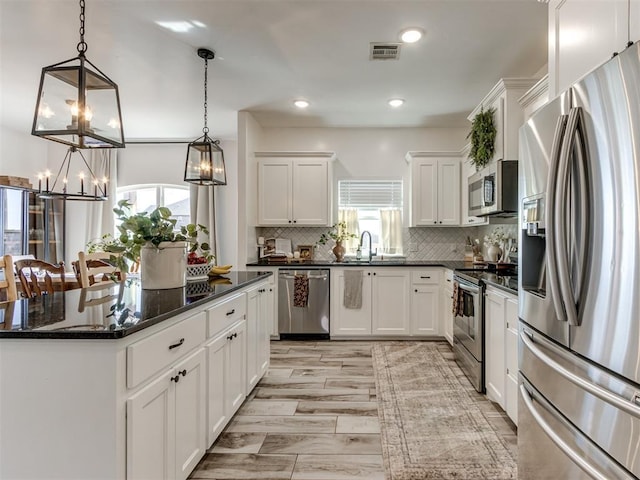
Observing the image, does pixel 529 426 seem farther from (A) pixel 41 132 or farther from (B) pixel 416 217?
(B) pixel 416 217

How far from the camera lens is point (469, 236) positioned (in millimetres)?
5109

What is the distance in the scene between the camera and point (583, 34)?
5.07 ft

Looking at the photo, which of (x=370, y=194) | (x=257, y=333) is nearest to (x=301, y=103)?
(x=370, y=194)

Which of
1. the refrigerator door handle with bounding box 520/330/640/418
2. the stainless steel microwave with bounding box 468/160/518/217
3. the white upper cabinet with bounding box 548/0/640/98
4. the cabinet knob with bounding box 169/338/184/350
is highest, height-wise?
the white upper cabinet with bounding box 548/0/640/98

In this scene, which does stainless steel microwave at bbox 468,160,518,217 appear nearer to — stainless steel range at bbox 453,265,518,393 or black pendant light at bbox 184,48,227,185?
stainless steel range at bbox 453,265,518,393

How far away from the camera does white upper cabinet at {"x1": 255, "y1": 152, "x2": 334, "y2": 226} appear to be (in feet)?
16.1

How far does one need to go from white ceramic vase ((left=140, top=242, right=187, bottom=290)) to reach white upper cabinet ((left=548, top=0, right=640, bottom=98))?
2.17m

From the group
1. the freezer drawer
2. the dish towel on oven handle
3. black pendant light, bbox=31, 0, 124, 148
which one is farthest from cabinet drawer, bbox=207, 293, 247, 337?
the dish towel on oven handle

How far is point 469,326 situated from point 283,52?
2.81m

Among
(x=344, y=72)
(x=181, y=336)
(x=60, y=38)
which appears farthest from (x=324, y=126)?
(x=181, y=336)

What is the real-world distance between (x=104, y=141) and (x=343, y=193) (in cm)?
373

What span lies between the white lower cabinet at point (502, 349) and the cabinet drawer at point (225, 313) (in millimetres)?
1760

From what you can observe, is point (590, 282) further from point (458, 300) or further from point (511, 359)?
point (458, 300)

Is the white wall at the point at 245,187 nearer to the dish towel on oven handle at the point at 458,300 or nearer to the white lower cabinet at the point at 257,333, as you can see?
the white lower cabinet at the point at 257,333
